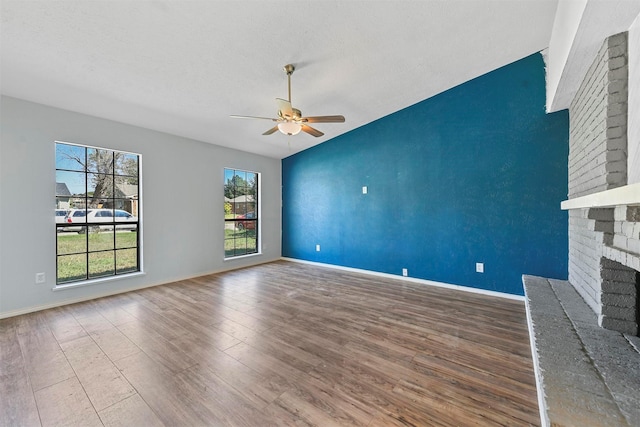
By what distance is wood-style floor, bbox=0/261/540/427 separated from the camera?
1528 millimetres

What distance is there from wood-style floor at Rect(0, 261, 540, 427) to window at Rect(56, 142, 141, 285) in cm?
62

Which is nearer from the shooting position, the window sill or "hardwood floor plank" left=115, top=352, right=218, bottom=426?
"hardwood floor plank" left=115, top=352, right=218, bottom=426

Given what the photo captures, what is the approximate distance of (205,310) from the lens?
312 centimetres

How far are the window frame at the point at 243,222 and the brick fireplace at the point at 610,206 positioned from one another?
5.16 meters

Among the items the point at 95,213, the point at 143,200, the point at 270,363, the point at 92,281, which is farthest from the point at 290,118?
the point at 92,281

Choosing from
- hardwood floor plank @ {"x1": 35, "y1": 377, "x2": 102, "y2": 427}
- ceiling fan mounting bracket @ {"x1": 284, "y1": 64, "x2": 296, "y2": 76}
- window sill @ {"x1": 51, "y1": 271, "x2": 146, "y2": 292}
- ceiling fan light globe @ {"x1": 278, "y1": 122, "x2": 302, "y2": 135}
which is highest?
ceiling fan mounting bracket @ {"x1": 284, "y1": 64, "x2": 296, "y2": 76}

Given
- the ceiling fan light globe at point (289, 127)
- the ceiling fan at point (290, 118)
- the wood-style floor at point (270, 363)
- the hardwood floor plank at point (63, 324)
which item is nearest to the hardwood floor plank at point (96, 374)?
the wood-style floor at point (270, 363)

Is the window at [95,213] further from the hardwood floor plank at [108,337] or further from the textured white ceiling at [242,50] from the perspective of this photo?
the hardwood floor plank at [108,337]

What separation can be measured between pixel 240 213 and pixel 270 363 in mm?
4020

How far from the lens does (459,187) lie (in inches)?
154

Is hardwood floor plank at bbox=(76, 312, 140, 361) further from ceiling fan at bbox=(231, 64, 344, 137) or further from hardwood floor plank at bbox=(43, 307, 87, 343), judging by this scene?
ceiling fan at bbox=(231, 64, 344, 137)

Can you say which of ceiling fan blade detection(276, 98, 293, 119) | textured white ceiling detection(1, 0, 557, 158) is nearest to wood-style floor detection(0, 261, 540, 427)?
ceiling fan blade detection(276, 98, 293, 119)

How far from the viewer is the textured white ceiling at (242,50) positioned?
7.07 ft

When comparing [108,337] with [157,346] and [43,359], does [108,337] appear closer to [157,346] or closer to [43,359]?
[43,359]
